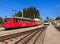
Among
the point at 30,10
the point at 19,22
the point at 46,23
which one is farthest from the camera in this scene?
the point at 30,10

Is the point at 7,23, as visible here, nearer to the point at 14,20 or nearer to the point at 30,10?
the point at 14,20

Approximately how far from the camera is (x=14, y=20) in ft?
136

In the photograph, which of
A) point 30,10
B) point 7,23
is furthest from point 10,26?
point 30,10

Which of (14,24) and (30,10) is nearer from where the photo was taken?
(14,24)

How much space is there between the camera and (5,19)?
41.7 metres

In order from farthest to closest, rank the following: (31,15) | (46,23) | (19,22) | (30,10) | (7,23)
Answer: (30,10) < (31,15) < (46,23) < (19,22) < (7,23)

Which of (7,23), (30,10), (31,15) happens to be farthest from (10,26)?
(30,10)

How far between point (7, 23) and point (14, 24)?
64.9 inches

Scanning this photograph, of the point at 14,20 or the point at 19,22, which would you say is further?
the point at 19,22

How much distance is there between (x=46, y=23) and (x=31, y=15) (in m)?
57.3

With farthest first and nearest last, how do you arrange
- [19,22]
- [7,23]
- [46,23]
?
[46,23] < [19,22] < [7,23]

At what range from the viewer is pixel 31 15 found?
15062cm

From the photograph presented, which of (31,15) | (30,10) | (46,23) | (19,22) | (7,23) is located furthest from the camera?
(30,10)

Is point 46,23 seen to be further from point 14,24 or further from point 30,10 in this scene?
point 30,10
